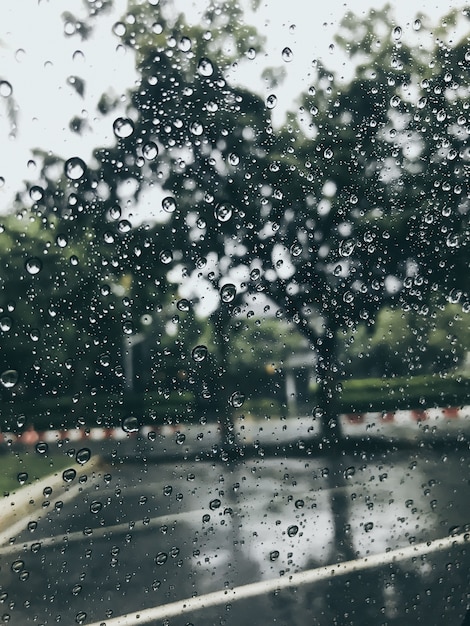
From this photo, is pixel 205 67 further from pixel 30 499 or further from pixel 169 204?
pixel 30 499

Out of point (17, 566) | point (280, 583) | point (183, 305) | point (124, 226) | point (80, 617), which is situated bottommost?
point (280, 583)

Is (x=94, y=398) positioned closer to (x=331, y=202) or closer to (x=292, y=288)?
(x=292, y=288)

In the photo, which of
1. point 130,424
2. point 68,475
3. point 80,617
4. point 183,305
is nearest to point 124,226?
point 183,305

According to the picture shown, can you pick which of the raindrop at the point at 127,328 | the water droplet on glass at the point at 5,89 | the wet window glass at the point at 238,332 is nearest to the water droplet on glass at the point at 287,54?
the wet window glass at the point at 238,332

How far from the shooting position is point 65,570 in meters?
1.45

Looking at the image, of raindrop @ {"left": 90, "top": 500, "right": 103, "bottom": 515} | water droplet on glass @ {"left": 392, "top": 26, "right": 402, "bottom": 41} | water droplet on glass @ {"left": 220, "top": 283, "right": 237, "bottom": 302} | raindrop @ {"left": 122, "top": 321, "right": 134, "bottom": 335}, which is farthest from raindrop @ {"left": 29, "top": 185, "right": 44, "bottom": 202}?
water droplet on glass @ {"left": 392, "top": 26, "right": 402, "bottom": 41}

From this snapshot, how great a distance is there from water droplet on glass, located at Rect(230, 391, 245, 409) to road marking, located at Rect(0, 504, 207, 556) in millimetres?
278

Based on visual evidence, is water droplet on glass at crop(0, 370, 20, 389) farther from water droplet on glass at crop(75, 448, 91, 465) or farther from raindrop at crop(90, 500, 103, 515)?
raindrop at crop(90, 500, 103, 515)

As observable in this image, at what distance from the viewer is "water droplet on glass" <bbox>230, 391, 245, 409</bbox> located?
1.64 m

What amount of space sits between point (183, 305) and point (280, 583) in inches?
32.1

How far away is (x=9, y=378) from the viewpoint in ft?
4.46

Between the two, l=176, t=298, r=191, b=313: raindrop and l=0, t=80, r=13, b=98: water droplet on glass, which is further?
l=176, t=298, r=191, b=313: raindrop

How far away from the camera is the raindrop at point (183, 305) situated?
1591mm

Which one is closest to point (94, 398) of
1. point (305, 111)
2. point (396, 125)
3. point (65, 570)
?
point (65, 570)
